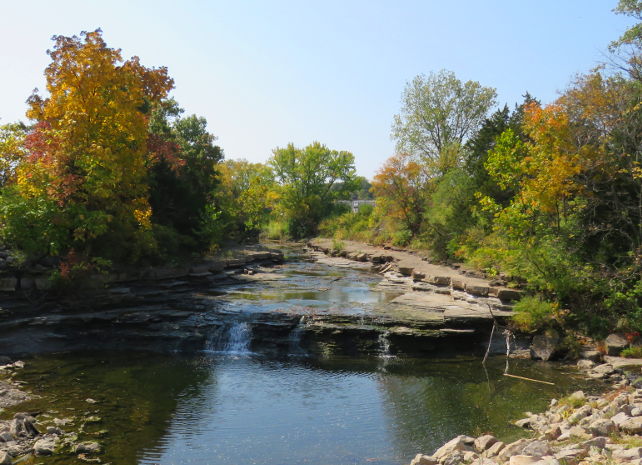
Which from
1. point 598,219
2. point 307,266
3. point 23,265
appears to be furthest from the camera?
point 307,266

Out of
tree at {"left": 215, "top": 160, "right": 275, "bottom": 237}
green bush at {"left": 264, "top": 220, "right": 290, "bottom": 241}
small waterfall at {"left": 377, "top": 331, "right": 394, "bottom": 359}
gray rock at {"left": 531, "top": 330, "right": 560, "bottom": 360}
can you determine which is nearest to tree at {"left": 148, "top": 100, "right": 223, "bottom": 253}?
tree at {"left": 215, "top": 160, "right": 275, "bottom": 237}

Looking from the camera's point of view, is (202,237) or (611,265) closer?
(611,265)

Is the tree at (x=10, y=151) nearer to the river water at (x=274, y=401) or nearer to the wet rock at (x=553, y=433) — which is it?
the river water at (x=274, y=401)

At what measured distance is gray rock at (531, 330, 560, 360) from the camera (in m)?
13.2

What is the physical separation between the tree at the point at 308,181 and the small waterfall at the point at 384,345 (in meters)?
33.1

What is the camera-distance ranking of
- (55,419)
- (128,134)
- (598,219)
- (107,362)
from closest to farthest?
(55,419) → (107,362) → (598,219) → (128,134)

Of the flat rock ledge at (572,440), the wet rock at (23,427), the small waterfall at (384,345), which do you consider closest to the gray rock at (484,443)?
the flat rock ledge at (572,440)

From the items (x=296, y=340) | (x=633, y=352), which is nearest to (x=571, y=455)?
(x=633, y=352)

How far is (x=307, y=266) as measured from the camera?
90.5ft

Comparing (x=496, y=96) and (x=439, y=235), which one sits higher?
(x=496, y=96)

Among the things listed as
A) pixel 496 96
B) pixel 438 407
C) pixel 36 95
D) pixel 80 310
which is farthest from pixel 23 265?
pixel 496 96

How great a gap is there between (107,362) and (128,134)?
7.35 meters

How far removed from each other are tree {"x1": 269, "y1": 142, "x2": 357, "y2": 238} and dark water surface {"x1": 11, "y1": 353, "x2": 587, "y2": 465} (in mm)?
34285

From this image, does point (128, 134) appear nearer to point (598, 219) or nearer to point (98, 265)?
point (98, 265)
